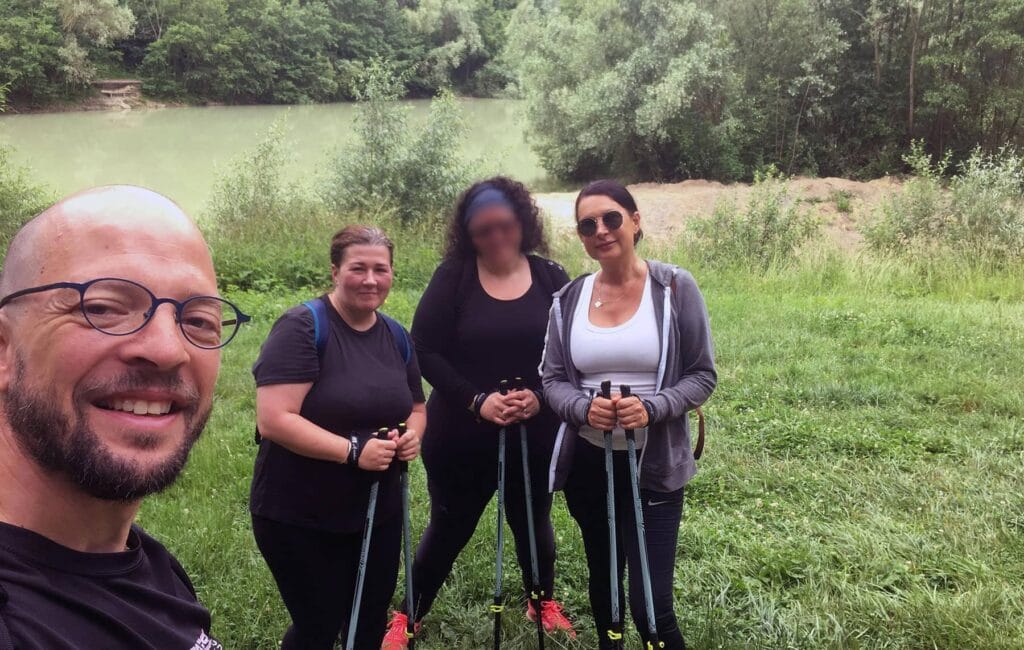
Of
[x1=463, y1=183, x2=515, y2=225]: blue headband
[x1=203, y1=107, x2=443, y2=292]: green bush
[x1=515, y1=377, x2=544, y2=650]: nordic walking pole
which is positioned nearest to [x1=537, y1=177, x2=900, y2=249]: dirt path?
[x1=203, y1=107, x2=443, y2=292]: green bush

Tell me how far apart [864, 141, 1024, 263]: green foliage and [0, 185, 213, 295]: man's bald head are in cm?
1149

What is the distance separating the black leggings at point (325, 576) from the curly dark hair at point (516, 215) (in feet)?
3.54

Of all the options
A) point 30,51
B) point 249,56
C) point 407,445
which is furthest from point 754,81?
point 249,56

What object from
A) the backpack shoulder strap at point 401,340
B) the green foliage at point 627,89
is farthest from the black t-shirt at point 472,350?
the green foliage at point 627,89

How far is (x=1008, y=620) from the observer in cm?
267

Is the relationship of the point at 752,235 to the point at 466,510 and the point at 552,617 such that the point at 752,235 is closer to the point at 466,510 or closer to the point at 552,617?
the point at 552,617

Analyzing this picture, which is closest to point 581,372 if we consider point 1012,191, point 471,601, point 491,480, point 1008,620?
point 491,480

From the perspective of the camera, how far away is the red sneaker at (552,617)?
9.48 feet

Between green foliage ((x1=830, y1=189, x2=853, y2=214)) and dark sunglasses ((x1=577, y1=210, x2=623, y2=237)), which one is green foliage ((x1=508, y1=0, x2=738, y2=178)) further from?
dark sunglasses ((x1=577, y1=210, x2=623, y2=237))

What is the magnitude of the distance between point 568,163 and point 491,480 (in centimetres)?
2256

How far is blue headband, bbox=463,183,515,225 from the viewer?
2.65 meters

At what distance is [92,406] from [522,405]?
68.3 inches

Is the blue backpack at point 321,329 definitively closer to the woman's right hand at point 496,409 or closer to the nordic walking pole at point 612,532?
the woman's right hand at point 496,409

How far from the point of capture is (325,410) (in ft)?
6.93
